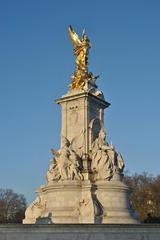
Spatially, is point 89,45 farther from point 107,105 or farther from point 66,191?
point 66,191

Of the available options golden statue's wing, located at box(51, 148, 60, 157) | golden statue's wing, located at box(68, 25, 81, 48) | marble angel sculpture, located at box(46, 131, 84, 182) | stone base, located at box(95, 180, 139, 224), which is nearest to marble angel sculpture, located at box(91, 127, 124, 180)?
stone base, located at box(95, 180, 139, 224)

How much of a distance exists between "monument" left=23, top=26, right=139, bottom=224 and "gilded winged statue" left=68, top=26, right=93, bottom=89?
68 millimetres

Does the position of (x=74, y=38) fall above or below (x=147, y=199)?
above

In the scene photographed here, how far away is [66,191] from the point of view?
953 inches

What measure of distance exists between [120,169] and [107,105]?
Result: 5244 millimetres

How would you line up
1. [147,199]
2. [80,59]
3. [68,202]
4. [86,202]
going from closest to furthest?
1. [86,202]
2. [68,202]
3. [80,59]
4. [147,199]

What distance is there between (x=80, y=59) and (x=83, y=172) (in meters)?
8.38

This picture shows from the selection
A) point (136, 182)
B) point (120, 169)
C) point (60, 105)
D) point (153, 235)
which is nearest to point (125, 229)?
point (153, 235)

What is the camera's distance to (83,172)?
25.2 meters

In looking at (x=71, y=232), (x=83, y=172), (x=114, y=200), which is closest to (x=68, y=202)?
(x=83, y=172)

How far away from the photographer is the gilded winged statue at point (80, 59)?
93.7 feet

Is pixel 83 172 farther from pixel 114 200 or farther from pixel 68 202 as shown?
pixel 114 200

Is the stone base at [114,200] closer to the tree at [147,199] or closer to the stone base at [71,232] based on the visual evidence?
the stone base at [71,232]

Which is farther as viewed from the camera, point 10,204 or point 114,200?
point 10,204
